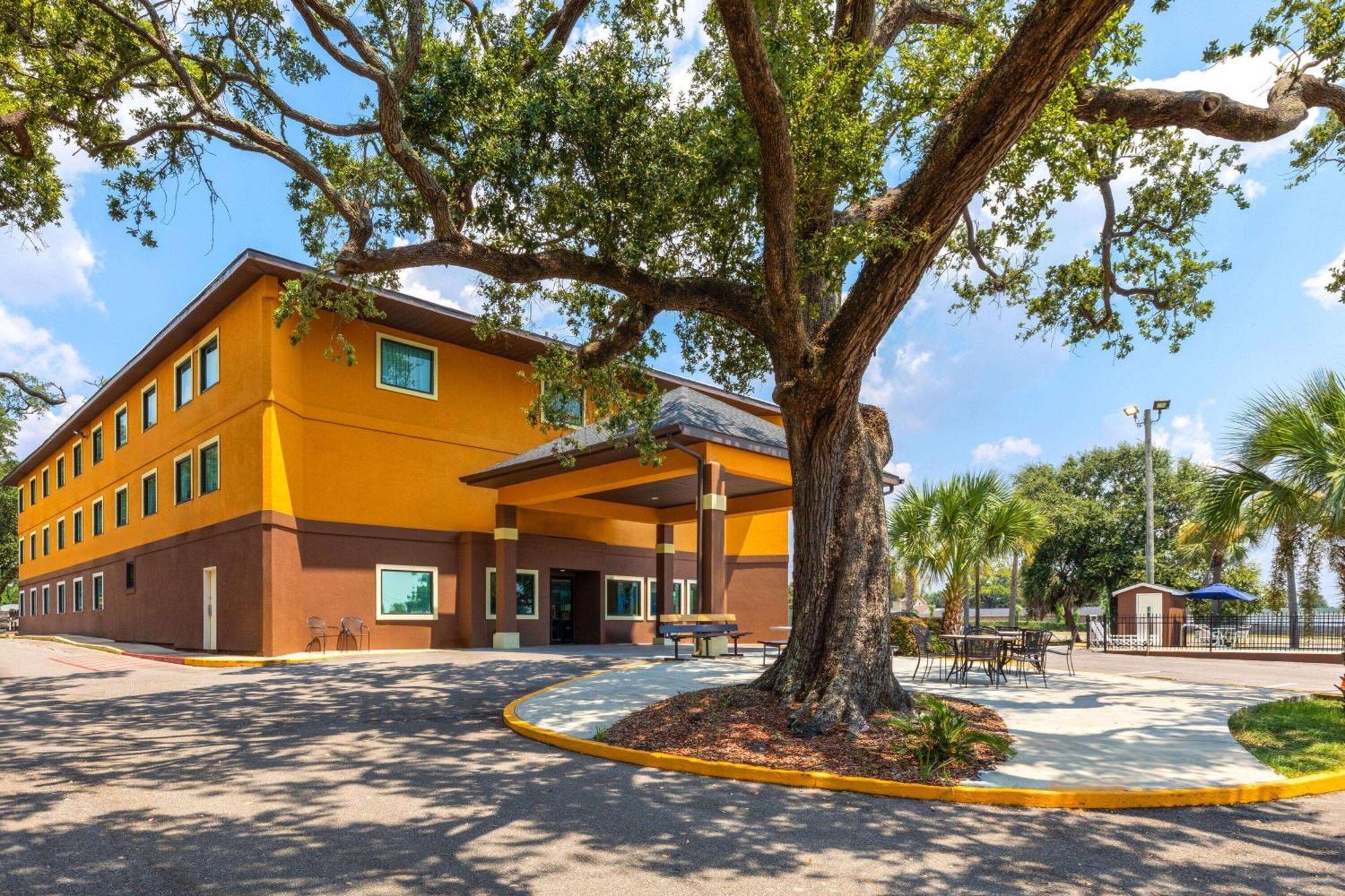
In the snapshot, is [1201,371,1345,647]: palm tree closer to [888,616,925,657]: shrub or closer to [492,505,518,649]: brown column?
[888,616,925,657]: shrub

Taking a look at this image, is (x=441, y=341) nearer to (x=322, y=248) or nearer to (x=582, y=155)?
(x=322, y=248)

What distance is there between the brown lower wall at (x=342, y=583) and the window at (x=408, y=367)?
12.7ft

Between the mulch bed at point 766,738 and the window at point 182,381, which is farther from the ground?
the window at point 182,381

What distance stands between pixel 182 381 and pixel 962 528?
2218cm

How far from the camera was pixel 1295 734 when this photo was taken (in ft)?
29.3

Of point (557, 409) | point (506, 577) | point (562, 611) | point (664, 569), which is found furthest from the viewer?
point (664, 569)

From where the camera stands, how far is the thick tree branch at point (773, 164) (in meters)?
7.77

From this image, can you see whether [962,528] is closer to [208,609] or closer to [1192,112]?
[1192,112]

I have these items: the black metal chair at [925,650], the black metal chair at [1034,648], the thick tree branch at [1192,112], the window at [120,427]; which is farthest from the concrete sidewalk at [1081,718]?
the window at [120,427]

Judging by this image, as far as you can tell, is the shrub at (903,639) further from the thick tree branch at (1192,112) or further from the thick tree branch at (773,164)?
the thick tree branch at (1192,112)

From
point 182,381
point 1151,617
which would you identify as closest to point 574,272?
point 182,381

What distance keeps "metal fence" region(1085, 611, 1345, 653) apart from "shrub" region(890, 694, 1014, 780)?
67.0 ft

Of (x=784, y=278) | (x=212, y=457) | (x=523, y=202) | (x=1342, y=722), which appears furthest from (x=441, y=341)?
(x=1342, y=722)

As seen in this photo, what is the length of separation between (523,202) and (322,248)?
4.13 meters
